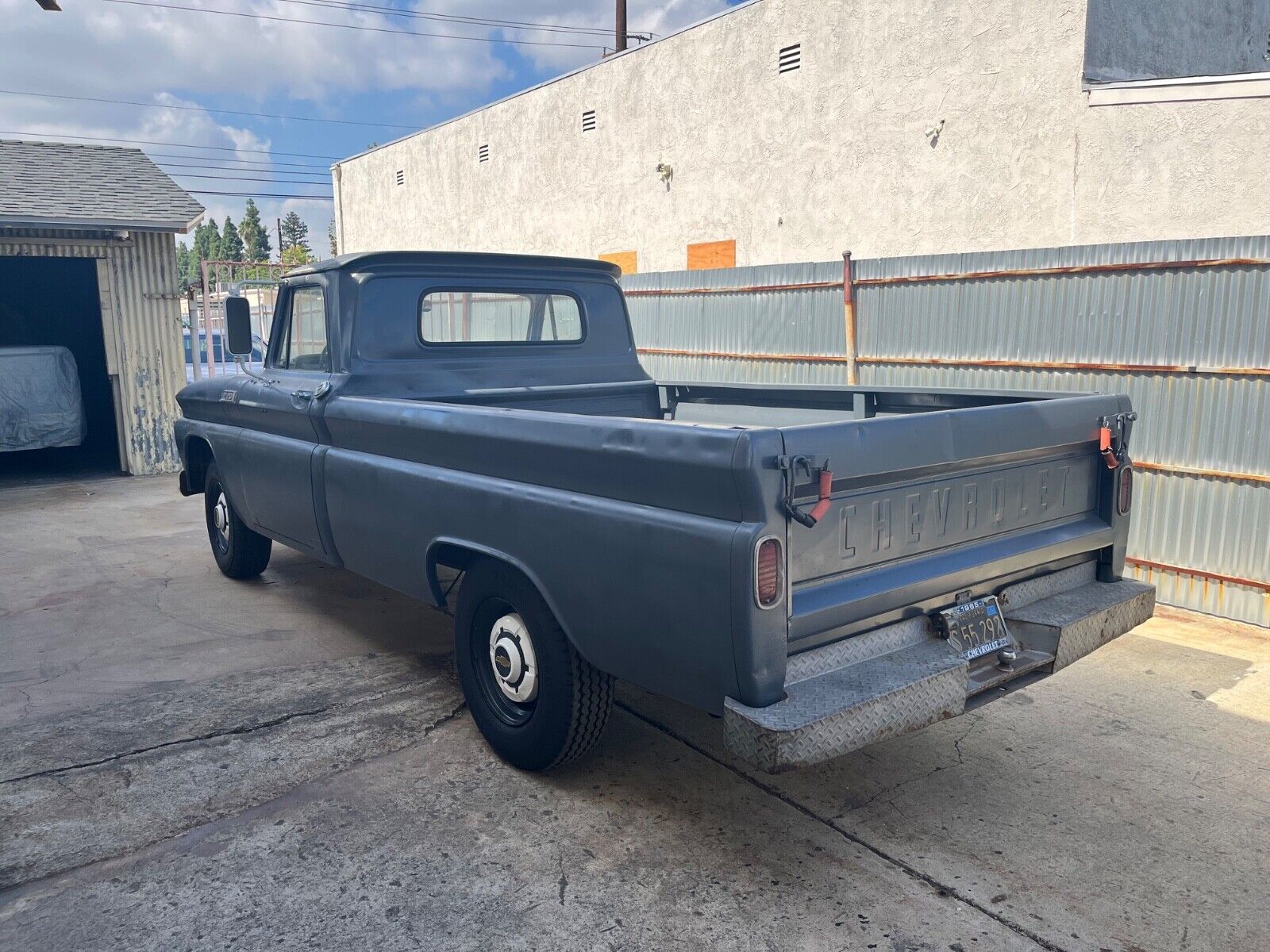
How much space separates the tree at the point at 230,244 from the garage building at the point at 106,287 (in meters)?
85.9

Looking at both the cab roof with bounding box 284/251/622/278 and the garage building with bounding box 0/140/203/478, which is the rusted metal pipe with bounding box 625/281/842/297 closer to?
the cab roof with bounding box 284/251/622/278

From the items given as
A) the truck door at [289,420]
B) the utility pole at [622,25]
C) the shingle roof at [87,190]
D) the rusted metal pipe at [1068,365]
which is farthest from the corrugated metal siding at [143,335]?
the utility pole at [622,25]

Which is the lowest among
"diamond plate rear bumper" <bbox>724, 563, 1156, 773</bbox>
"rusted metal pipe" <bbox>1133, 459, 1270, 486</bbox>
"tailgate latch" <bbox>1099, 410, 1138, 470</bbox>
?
"diamond plate rear bumper" <bbox>724, 563, 1156, 773</bbox>

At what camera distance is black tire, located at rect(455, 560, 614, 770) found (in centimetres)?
336

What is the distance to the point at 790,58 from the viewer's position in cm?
1178

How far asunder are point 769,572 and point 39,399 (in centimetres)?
1125

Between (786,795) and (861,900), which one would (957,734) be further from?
(861,900)

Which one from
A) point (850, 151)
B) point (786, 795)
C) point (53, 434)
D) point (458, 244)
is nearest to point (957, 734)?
point (786, 795)

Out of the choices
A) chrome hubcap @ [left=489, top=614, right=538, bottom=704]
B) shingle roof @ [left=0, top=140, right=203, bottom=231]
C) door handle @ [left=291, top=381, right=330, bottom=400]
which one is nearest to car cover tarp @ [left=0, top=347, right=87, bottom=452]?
shingle roof @ [left=0, top=140, right=203, bottom=231]

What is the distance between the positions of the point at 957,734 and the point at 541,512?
2.07 metres

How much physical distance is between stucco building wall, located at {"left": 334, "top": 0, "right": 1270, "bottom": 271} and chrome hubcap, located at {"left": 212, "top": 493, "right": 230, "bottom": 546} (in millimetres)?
7311

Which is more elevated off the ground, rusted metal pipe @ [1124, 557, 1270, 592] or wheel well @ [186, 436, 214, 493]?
wheel well @ [186, 436, 214, 493]

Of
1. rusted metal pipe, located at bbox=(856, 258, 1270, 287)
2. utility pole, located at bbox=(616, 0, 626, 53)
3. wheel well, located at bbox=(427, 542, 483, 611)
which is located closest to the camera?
wheel well, located at bbox=(427, 542, 483, 611)

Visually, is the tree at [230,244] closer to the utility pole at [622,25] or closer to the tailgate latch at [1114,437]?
the utility pole at [622,25]
